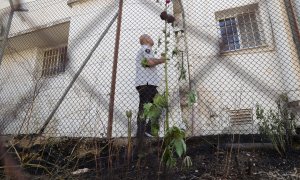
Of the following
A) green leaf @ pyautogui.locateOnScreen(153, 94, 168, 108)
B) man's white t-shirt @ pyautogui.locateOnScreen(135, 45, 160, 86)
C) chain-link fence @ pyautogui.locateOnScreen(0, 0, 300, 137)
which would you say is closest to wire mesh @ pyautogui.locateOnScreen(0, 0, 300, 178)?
chain-link fence @ pyautogui.locateOnScreen(0, 0, 300, 137)

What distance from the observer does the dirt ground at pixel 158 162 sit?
240 centimetres

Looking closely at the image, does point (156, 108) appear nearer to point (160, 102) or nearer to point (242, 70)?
point (160, 102)

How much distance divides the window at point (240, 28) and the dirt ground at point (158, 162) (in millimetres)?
3686

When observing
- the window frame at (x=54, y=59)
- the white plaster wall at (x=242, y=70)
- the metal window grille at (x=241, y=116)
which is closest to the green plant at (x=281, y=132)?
the white plaster wall at (x=242, y=70)

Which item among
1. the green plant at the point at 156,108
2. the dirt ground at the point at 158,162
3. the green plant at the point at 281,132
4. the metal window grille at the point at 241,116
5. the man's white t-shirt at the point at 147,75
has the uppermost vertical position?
the man's white t-shirt at the point at 147,75

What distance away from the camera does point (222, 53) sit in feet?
20.5

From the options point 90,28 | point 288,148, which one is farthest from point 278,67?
point 90,28

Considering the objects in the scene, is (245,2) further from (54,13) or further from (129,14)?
(54,13)

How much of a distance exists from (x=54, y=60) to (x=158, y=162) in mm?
6082

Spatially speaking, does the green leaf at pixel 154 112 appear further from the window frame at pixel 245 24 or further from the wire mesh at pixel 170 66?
the window frame at pixel 245 24

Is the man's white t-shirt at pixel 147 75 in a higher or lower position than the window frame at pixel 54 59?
lower

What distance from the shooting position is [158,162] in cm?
243

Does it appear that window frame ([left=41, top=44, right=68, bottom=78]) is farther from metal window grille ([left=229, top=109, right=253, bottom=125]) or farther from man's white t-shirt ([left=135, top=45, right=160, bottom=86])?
metal window grille ([left=229, top=109, right=253, bottom=125])

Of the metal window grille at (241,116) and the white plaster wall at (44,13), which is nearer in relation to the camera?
the metal window grille at (241,116)
